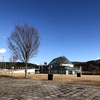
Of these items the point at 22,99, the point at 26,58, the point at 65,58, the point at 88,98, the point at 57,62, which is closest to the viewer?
the point at 22,99

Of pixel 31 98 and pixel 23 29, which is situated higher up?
pixel 23 29

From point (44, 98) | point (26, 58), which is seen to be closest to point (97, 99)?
point (44, 98)

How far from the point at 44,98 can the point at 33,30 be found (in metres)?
22.5

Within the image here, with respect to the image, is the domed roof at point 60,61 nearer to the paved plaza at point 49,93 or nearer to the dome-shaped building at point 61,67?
the dome-shaped building at point 61,67

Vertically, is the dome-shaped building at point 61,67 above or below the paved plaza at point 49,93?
above

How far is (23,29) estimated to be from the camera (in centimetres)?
2995

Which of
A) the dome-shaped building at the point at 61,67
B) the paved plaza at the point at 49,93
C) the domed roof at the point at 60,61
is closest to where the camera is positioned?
the paved plaza at the point at 49,93

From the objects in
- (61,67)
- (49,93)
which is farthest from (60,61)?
(49,93)

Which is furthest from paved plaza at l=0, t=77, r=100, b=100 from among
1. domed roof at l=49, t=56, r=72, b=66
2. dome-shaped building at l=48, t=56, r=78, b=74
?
domed roof at l=49, t=56, r=72, b=66

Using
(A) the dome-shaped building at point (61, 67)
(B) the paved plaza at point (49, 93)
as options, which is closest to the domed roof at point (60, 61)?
(A) the dome-shaped building at point (61, 67)

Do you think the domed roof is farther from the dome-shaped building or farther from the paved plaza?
the paved plaza

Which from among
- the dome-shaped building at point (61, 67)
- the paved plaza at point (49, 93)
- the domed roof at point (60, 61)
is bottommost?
the paved plaza at point (49, 93)

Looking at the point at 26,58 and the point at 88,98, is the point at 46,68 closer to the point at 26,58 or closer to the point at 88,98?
the point at 26,58

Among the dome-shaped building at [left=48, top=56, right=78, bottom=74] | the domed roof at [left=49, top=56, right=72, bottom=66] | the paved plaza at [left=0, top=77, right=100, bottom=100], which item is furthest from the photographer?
the domed roof at [left=49, top=56, right=72, bottom=66]
